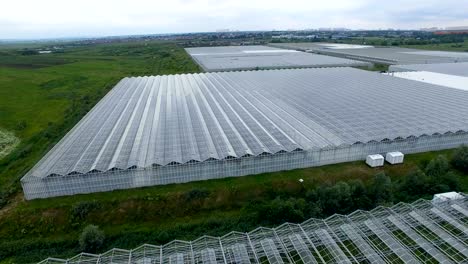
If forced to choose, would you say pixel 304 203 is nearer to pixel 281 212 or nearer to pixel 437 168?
pixel 281 212

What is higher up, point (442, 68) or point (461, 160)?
point (442, 68)

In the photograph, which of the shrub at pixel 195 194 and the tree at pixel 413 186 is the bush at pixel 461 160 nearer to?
the tree at pixel 413 186

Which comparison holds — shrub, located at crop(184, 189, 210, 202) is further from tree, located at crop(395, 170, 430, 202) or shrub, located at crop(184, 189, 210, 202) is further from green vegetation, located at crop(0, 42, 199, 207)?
tree, located at crop(395, 170, 430, 202)

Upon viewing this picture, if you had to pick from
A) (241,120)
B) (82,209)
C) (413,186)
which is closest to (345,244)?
(413,186)

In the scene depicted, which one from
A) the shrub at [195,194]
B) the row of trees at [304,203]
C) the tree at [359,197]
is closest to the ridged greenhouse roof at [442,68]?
the row of trees at [304,203]

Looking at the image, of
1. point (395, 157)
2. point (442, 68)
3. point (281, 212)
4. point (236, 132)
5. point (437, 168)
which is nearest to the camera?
point (281, 212)

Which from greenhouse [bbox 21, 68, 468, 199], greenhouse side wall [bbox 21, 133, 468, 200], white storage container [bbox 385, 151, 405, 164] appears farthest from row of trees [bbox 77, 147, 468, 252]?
greenhouse [bbox 21, 68, 468, 199]
